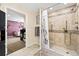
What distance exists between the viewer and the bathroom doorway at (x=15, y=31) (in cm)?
117

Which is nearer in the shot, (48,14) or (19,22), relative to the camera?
(19,22)

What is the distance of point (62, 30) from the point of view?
1.27 meters

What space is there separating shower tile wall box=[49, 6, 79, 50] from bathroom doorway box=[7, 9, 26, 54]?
0.47 m

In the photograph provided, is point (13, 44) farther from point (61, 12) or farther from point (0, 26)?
point (61, 12)

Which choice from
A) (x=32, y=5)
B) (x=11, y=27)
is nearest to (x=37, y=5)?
(x=32, y=5)

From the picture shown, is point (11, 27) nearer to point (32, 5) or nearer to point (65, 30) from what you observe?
point (32, 5)

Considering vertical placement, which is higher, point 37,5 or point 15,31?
point 37,5

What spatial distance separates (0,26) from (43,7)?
2.34 ft

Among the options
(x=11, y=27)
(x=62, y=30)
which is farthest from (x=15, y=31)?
(x=62, y=30)

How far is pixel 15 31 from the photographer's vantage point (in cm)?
119

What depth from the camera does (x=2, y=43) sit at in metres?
1.16

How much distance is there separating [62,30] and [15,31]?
2.41ft

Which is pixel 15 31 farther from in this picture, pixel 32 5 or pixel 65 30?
pixel 65 30

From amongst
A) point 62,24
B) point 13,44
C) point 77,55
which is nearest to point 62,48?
point 77,55
